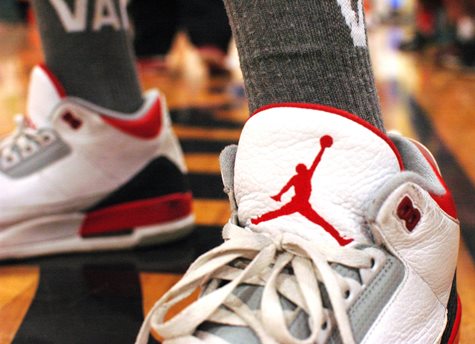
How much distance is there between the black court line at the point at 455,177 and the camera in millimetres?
912

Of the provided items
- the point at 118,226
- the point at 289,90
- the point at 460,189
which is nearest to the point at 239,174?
the point at 289,90

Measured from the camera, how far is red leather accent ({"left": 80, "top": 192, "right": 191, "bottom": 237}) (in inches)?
34.5

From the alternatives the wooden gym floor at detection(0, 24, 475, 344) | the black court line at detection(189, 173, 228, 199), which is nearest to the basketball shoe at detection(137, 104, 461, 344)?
the wooden gym floor at detection(0, 24, 475, 344)

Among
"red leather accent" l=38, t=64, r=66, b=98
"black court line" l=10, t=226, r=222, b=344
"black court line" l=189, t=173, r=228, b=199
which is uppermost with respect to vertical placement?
"red leather accent" l=38, t=64, r=66, b=98

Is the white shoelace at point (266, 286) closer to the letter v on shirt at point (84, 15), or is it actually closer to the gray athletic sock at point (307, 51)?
the gray athletic sock at point (307, 51)

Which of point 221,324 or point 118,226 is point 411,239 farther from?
point 118,226

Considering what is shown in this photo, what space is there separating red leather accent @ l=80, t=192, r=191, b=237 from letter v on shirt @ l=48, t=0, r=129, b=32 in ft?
0.88

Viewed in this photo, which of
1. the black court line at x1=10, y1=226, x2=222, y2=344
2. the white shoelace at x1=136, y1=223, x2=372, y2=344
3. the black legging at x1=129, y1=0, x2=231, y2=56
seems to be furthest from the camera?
the black legging at x1=129, y1=0, x2=231, y2=56

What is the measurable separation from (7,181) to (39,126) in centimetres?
9

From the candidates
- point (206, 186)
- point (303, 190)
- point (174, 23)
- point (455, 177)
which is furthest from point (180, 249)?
point (174, 23)

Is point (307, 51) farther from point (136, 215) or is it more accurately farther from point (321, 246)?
point (136, 215)

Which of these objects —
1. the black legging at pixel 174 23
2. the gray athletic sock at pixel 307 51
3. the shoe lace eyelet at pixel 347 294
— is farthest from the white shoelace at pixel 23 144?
the black legging at pixel 174 23

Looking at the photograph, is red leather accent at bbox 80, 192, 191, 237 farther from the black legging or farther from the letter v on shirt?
the black legging

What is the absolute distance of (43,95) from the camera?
85 centimetres
